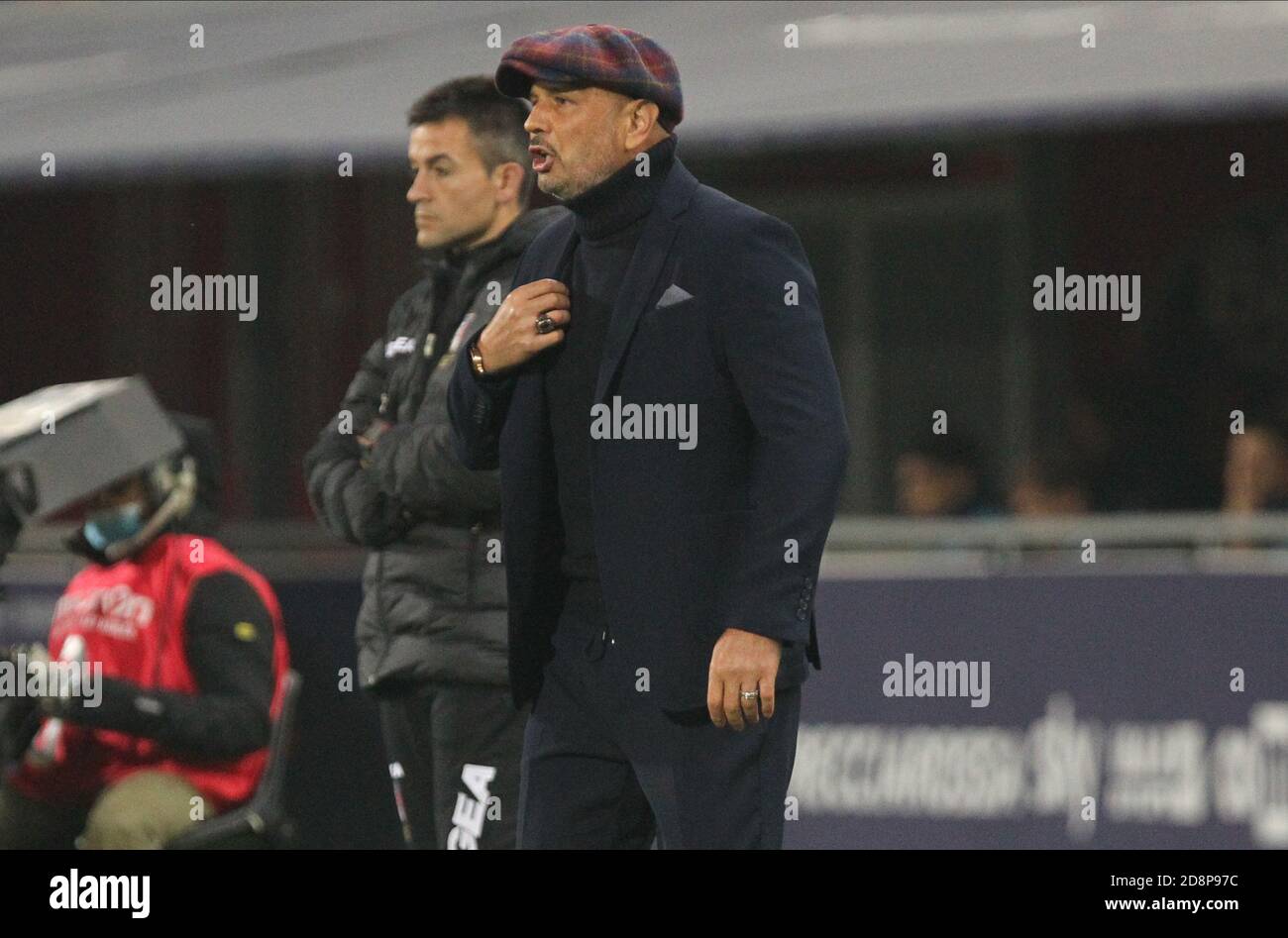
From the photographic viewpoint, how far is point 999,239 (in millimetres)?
10055

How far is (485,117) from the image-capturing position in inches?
179

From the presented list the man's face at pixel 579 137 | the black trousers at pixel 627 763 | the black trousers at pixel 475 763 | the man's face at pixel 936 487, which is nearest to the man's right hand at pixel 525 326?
the man's face at pixel 579 137

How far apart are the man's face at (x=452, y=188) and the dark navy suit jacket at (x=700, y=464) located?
88 cm

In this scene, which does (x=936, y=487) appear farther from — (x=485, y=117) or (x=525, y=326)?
(x=525, y=326)

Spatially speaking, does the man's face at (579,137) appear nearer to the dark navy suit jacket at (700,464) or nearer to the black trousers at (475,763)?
the dark navy suit jacket at (700,464)

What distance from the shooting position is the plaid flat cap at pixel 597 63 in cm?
362

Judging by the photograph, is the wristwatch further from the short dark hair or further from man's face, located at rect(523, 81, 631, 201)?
the short dark hair

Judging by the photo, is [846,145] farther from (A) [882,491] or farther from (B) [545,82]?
(B) [545,82]

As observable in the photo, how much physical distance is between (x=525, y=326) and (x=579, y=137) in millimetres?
323
